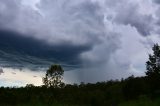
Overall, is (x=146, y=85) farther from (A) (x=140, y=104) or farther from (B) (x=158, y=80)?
(A) (x=140, y=104)

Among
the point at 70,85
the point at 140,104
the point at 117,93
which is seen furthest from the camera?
the point at 70,85

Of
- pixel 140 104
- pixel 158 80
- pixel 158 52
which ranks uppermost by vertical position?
pixel 158 52

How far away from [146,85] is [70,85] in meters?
32.4

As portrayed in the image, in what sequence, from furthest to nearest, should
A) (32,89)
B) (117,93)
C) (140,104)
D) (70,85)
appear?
(70,85) → (32,89) → (117,93) → (140,104)

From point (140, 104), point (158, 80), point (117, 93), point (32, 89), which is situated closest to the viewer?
point (140, 104)

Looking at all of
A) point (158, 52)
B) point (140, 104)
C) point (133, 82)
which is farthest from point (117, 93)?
point (140, 104)

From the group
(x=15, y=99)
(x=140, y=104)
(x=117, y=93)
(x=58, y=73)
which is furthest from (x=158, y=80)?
(x=58, y=73)

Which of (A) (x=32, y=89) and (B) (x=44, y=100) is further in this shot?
(A) (x=32, y=89)

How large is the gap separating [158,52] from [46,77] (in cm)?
3809

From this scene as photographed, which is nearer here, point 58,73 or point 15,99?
point 15,99

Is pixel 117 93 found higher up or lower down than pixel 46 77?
lower down

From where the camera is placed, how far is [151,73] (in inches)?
3039

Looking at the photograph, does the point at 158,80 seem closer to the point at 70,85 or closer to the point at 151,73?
the point at 151,73

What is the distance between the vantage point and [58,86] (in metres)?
107
